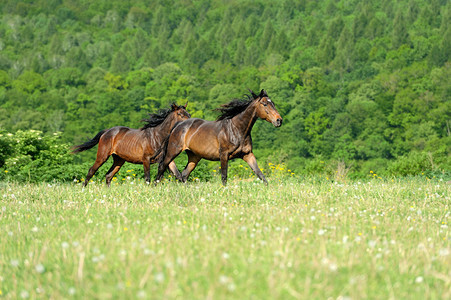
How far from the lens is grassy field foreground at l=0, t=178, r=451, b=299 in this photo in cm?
425

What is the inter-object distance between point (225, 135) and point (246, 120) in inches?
23.0

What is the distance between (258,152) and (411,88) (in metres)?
36.1

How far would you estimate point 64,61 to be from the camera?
173125mm

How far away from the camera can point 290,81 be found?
125438 millimetres

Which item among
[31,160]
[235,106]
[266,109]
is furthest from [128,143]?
[31,160]

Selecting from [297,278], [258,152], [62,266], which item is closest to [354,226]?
[297,278]

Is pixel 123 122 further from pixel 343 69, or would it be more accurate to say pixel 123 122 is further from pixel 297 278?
pixel 297 278

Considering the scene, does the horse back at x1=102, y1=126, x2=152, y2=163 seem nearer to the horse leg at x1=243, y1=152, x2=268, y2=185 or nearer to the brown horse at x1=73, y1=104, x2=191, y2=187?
the brown horse at x1=73, y1=104, x2=191, y2=187

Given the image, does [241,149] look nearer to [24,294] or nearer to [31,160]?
[24,294]

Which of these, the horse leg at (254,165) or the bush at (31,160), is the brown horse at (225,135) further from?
the bush at (31,160)

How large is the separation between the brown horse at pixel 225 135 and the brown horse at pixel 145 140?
1.07ft

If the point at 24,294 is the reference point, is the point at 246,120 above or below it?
below

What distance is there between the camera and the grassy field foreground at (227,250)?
13.9 feet

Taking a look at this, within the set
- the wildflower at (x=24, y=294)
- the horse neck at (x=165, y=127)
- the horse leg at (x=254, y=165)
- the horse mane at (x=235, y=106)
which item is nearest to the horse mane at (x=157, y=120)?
the horse neck at (x=165, y=127)
